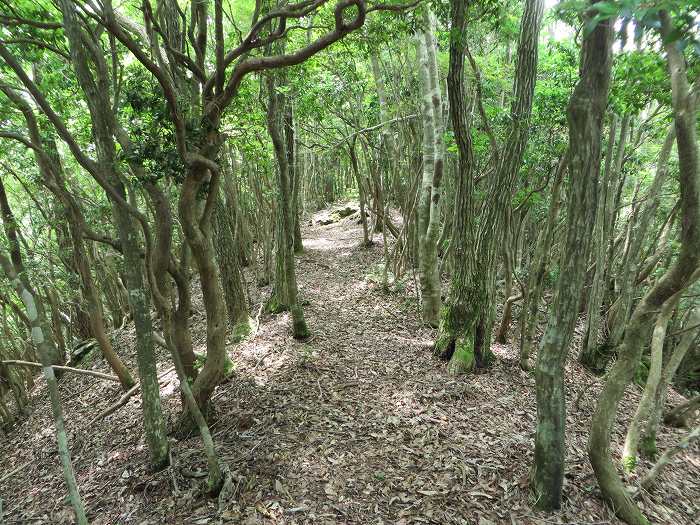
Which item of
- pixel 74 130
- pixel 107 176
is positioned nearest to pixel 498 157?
pixel 107 176

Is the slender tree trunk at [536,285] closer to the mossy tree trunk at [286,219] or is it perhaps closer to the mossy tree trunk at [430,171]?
the mossy tree trunk at [430,171]

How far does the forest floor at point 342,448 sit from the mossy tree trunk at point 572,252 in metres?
0.49

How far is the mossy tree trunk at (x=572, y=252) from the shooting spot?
111 inches

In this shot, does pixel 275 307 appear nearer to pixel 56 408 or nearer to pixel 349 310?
pixel 349 310

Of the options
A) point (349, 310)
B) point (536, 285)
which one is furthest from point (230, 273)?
point (536, 285)

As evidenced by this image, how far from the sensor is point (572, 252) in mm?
3141

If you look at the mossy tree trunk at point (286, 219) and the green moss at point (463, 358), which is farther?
the mossy tree trunk at point (286, 219)

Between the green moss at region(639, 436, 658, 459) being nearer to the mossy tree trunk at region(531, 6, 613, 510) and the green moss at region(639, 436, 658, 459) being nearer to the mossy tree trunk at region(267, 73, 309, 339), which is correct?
the mossy tree trunk at region(531, 6, 613, 510)

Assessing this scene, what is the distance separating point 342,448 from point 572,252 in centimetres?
321

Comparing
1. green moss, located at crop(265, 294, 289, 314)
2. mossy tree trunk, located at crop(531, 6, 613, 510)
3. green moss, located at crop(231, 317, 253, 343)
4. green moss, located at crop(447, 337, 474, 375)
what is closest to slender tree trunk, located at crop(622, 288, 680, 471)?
mossy tree trunk, located at crop(531, 6, 613, 510)

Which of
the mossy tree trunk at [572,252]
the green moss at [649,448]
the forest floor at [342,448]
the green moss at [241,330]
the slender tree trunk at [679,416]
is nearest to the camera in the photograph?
the mossy tree trunk at [572,252]

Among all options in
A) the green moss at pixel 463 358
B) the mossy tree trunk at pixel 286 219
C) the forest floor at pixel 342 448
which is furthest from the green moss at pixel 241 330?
the green moss at pixel 463 358

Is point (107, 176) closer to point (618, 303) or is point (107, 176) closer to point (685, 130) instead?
point (685, 130)

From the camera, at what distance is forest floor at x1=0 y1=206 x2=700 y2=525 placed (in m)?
3.63
